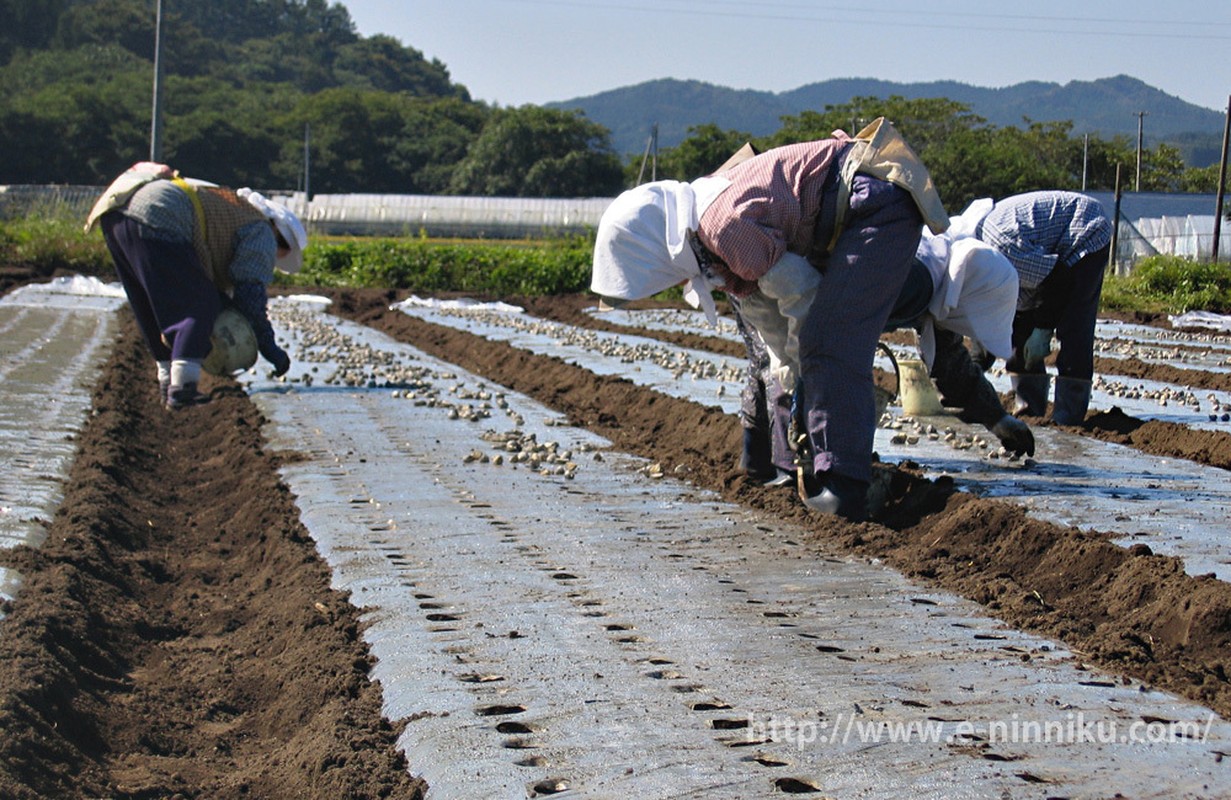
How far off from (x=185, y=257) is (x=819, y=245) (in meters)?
4.28

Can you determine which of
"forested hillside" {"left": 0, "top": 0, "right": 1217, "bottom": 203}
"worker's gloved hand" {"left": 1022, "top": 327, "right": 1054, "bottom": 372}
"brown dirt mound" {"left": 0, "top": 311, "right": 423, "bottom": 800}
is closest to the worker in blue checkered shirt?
"worker's gloved hand" {"left": 1022, "top": 327, "right": 1054, "bottom": 372}

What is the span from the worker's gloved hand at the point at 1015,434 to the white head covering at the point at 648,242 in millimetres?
1637

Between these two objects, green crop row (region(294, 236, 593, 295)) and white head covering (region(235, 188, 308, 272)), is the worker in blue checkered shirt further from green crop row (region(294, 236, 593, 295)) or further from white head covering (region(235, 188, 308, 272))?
green crop row (region(294, 236, 593, 295))

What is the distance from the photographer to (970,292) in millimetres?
4660

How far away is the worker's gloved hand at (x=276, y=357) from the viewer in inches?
309

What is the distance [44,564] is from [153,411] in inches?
172

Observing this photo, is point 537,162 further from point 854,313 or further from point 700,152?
point 854,313

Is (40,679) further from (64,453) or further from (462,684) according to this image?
(64,453)

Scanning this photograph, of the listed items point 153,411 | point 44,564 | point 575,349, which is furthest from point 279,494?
point 575,349

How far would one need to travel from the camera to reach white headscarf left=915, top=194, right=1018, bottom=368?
460cm

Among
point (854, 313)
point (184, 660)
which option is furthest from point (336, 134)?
point (184, 660)

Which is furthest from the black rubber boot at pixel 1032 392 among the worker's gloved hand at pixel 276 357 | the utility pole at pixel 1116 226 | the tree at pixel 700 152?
the tree at pixel 700 152

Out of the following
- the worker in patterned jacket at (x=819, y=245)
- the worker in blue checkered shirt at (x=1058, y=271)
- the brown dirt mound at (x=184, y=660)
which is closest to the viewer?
the brown dirt mound at (x=184, y=660)

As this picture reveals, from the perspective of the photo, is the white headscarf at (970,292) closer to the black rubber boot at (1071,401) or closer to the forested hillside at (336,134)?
the black rubber boot at (1071,401)
